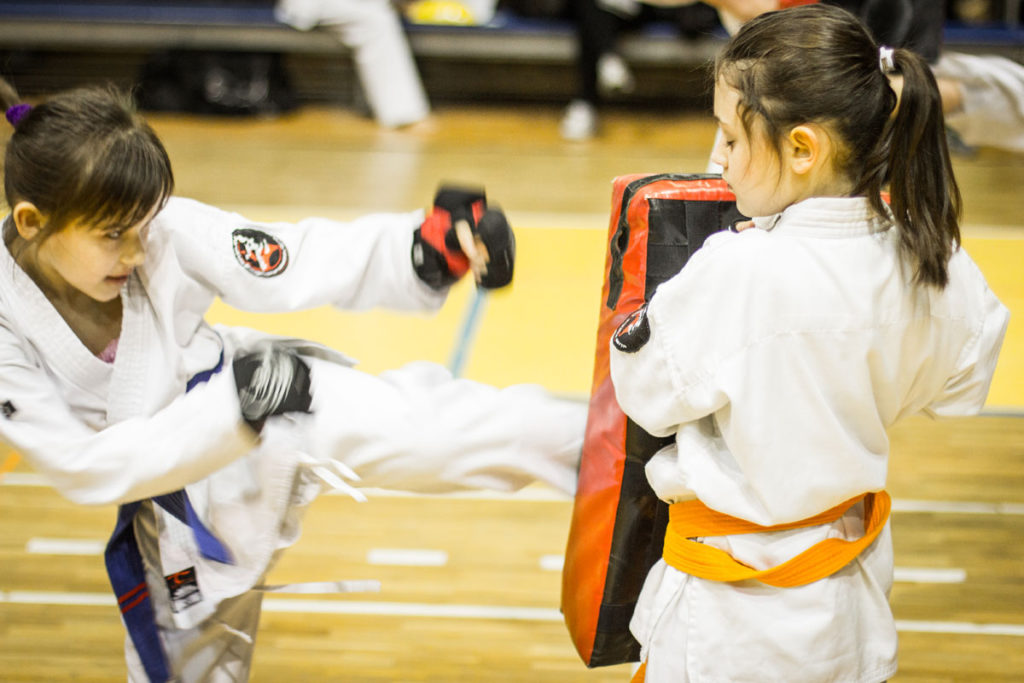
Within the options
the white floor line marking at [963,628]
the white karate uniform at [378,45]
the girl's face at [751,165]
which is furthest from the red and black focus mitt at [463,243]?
the white karate uniform at [378,45]

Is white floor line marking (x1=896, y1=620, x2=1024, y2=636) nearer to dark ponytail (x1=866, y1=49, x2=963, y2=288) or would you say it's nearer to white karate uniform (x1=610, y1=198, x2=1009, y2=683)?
white karate uniform (x1=610, y1=198, x2=1009, y2=683)

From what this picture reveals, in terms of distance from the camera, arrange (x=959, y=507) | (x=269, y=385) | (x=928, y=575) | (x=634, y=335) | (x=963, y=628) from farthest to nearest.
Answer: (x=959, y=507), (x=928, y=575), (x=963, y=628), (x=269, y=385), (x=634, y=335)

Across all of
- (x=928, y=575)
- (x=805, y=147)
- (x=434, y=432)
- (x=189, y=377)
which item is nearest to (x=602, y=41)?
(x=928, y=575)

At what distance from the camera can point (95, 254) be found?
5.32 feet

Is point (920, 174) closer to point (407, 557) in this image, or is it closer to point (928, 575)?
point (928, 575)

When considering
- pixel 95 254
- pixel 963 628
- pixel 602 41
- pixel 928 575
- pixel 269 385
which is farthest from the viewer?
pixel 602 41

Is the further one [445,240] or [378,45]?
[378,45]

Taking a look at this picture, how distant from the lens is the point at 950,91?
7.79 ft

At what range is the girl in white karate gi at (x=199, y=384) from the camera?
1.57m

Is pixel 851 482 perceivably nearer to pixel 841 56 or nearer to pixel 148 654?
pixel 841 56

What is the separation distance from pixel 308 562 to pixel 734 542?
57.5 inches

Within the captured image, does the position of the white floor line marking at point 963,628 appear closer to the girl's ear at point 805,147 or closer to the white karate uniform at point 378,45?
the girl's ear at point 805,147

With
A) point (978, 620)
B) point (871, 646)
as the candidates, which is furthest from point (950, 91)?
point (871, 646)

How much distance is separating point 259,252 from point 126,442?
44 cm
